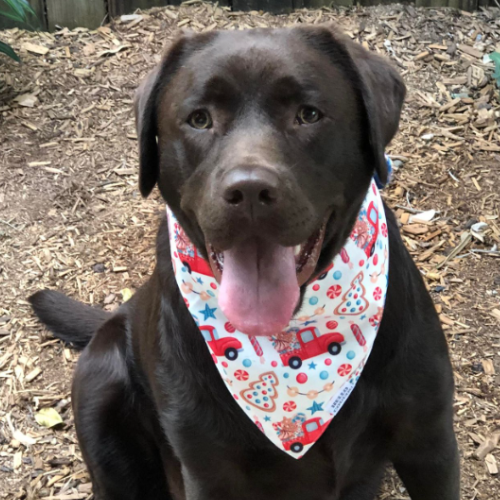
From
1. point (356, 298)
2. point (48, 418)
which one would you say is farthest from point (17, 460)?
point (356, 298)

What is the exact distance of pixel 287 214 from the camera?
5.54ft

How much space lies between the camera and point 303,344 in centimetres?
214

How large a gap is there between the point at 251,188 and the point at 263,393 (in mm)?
733

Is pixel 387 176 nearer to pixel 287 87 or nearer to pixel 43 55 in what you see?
pixel 287 87

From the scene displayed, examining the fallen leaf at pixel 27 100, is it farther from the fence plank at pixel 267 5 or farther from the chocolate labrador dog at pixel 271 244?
the chocolate labrador dog at pixel 271 244

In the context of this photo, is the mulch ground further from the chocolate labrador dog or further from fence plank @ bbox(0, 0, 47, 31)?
the chocolate labrador dog

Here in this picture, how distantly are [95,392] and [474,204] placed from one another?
198 centimetres

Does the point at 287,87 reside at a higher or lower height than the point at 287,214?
higher

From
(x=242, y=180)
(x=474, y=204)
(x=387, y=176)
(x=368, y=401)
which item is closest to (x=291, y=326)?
(x=368, y=401)

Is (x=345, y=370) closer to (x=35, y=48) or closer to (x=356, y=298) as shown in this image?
(x=356, y=298)

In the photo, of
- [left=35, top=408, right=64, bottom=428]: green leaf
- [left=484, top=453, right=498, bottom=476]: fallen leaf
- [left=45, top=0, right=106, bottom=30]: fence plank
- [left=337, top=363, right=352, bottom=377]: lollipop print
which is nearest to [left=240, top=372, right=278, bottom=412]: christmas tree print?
[left=337, top=363, right=352, bottom=377]: lollipop print

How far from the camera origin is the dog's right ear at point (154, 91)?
2.01 m

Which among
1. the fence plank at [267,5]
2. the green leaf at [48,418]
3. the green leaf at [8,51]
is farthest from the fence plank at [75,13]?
the green leaf at [48,418]

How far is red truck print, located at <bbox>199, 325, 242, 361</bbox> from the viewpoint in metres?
2.10
